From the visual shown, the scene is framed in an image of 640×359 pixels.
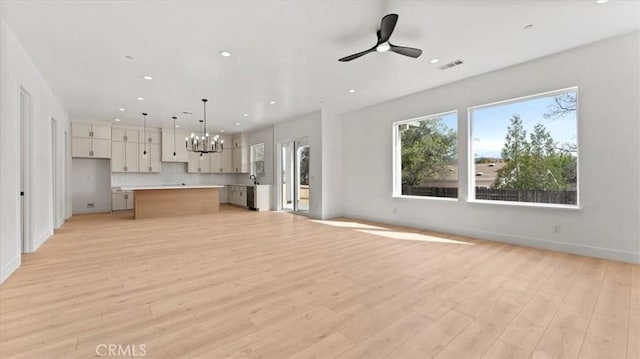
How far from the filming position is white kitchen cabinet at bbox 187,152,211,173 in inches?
403

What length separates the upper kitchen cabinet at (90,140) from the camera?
26.3ft

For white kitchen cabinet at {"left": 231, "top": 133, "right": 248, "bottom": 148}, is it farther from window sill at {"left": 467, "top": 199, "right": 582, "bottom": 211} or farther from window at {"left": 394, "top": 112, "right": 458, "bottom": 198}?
window sill at {"left": 467, "top": 199, "right": 582, "bottom": 211}

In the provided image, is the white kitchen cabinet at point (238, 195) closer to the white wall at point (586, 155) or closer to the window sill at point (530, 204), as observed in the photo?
the white wall at point (586, 155)

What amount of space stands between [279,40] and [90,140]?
321 inches

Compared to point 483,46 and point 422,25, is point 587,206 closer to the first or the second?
point 483,46

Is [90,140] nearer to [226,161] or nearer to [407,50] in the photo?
[226,161]

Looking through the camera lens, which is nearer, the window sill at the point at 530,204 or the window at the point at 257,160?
the window sill at the point at 530,204

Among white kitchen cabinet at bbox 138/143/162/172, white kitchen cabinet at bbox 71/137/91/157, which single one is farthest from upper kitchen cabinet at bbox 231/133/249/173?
white kitchen cabinet at bbox 71/137/91/157

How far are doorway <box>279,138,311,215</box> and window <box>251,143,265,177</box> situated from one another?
1321 millimetres

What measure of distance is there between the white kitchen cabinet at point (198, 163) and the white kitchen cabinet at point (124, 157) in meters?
1.70

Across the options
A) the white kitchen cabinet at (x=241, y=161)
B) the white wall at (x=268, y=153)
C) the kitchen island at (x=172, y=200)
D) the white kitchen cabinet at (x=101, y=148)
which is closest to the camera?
the kitchen island at (x=172, y=200)

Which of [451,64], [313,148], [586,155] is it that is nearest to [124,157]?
[313,148]

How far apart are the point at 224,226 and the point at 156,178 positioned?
551cm

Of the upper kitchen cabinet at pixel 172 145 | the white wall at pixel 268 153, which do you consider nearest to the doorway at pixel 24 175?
the upper kitchen cabinet at pixel 172 145
